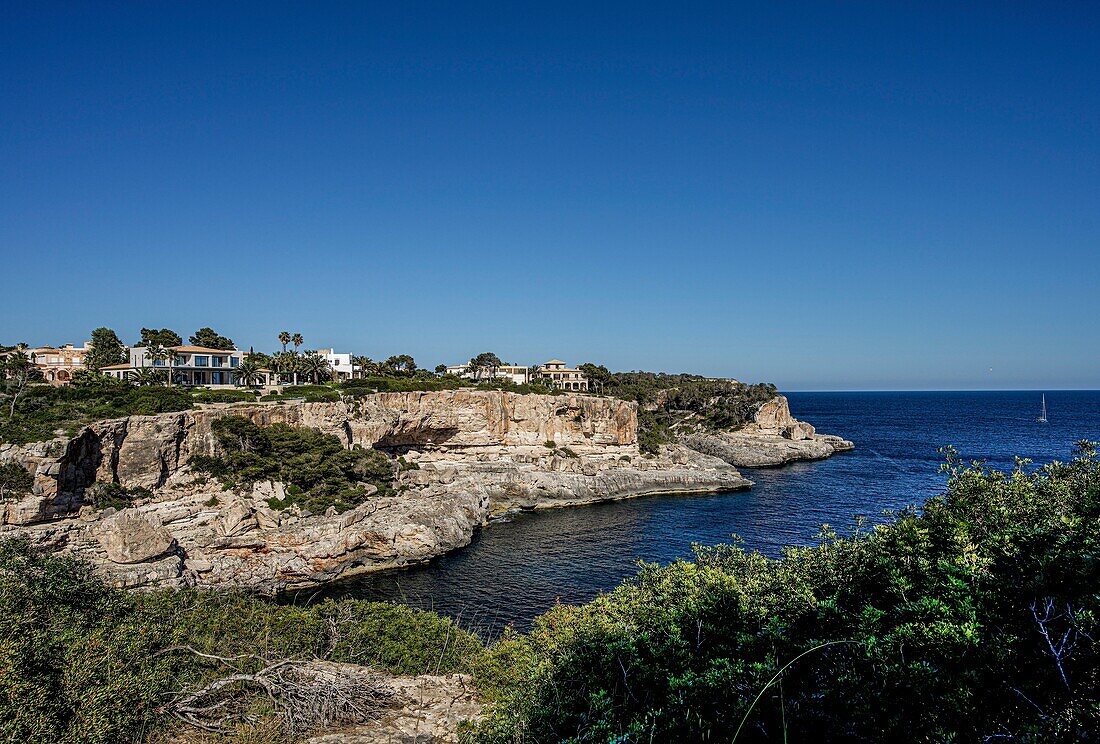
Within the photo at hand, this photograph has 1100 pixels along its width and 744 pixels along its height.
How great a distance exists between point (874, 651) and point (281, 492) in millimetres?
35734

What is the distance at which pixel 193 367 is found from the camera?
5509 centimetres

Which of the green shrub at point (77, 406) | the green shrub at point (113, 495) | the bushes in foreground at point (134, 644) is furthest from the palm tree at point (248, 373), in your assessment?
the bushes in foreground at point (134, 644)

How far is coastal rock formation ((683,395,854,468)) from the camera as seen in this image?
73.0 metres

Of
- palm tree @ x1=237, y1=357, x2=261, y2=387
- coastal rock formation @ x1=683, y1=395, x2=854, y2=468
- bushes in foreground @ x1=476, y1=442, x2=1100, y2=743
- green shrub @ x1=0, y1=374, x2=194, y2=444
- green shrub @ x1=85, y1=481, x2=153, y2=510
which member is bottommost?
coastal rock formation @ x1=683, y1=395, x2=854, y2=468

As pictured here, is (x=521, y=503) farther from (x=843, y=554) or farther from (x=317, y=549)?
(x=843, y=554)

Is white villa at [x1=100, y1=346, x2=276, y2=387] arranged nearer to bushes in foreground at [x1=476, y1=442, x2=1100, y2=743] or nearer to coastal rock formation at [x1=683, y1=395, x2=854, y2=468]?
bushes in foreground at [x1=476, y1=442, x2=1100, y2=743]

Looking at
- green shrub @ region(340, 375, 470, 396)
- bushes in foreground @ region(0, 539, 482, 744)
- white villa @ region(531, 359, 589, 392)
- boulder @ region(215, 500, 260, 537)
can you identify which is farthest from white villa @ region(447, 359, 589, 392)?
bushes in foreground @ region(0, 539, 482, 744)

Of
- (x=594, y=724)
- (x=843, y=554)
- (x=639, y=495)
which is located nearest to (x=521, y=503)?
(x=639, y=495)

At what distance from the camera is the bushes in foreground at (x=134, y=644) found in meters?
8.62

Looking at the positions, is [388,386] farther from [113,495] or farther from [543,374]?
[543,374]

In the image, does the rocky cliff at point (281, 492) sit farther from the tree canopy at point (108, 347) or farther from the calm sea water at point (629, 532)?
the tree canopy at point (108, 347)

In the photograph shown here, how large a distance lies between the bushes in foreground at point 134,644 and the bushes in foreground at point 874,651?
5.53 metres

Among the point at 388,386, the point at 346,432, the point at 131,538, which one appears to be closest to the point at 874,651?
the point at 131,538

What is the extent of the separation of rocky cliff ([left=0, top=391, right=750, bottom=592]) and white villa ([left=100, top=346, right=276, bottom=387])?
56.7 ft
